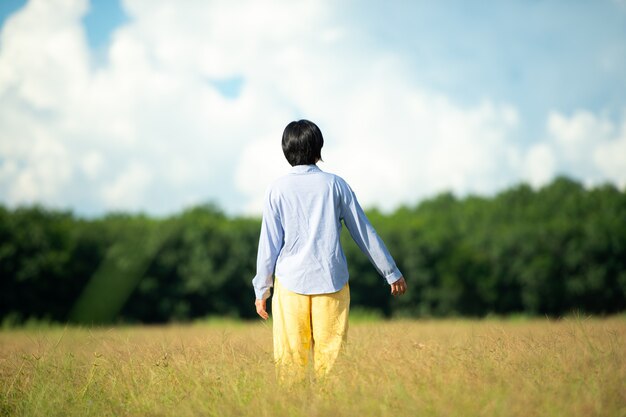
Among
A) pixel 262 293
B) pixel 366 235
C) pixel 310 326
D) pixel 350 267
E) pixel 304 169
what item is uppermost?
pixel 304 169

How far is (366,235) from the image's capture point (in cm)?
499

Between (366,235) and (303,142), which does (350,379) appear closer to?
(366,235)

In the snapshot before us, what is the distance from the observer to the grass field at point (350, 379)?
3910 mm

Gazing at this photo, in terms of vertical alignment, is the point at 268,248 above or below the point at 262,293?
above

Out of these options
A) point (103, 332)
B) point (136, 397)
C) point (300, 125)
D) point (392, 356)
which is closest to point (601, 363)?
point (392, 356)

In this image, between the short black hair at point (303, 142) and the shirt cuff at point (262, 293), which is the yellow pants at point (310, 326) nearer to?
the shirt cuff at point (262, 293)

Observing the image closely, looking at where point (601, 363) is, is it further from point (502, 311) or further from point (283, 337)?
point (502, 311)

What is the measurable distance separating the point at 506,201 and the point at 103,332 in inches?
3144

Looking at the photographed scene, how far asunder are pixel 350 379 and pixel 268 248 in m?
Result: 1.20

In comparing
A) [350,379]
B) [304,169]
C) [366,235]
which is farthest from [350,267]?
[350,379]

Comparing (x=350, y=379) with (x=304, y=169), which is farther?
(x=304, y=169)

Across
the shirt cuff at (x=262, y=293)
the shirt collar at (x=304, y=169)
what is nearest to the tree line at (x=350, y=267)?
the shirt cuff at (x=262, y=293)

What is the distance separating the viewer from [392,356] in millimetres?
4867

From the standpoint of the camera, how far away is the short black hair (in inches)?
194
